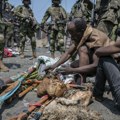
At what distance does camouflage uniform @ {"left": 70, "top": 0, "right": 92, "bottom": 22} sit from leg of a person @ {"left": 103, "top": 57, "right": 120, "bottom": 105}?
6233 millimetres

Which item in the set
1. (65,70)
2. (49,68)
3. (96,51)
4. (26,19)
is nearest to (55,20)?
(26,19)

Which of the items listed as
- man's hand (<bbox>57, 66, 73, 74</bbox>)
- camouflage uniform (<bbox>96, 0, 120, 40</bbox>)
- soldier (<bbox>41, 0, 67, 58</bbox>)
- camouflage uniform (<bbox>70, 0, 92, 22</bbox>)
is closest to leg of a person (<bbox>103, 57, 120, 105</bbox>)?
man's hand (<bbox>57, 66, 73, 74</bbox>)

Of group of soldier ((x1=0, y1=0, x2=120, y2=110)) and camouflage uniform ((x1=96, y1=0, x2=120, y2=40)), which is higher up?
camouflage uniform ((x1=96, y1=0, x2=120, y2=40))

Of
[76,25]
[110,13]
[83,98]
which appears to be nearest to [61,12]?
[110,13]

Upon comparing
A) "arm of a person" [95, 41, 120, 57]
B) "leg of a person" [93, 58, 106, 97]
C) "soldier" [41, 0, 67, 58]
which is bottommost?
"leg of a person" [93, 58, 106, 97]

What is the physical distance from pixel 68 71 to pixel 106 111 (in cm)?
86

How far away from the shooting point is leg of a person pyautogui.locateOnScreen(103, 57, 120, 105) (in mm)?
3967

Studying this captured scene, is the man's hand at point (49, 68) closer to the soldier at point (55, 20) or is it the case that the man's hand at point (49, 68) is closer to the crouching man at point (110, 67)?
the crouching man at point (110, 67)

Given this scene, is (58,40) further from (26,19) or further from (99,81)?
(99,81)

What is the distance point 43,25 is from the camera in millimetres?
11008

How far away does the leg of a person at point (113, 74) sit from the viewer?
3967 millimetres

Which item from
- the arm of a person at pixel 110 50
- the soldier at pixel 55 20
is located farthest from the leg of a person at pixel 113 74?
the soldier at pixel 55 20

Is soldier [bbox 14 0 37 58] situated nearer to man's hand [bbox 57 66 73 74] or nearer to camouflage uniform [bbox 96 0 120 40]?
camouflage uniform [bbox 96 0 120 40]

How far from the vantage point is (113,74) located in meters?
3.98
